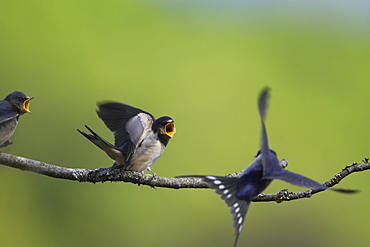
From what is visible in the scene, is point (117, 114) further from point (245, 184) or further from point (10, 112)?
point (245, 184)

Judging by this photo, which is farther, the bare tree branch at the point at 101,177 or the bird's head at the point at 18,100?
the bird's head at the point at 18,100

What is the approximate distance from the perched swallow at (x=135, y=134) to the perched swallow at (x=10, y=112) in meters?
1.16

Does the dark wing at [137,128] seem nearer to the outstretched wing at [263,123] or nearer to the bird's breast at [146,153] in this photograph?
the bird's breast at [146,153]

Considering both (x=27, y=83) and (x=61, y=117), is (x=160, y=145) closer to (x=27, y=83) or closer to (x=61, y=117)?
(x=61, y=117)

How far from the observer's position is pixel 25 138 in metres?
12.0

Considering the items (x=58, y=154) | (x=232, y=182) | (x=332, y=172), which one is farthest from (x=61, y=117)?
(x=232, y=182)

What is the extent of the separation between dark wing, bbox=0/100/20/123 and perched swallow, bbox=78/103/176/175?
3.90ft

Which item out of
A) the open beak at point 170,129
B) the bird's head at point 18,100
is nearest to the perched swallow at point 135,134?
the open beak at point 170,129

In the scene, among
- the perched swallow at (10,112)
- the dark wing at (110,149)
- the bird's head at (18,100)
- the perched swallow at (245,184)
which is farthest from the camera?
the bird's head at (18,100)

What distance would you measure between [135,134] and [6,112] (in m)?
1.61

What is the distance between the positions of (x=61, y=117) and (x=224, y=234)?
582 cm

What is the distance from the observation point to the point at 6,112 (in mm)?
4859

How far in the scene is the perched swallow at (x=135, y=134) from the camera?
4.15m

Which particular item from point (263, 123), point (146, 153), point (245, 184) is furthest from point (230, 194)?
point (146, 153)
